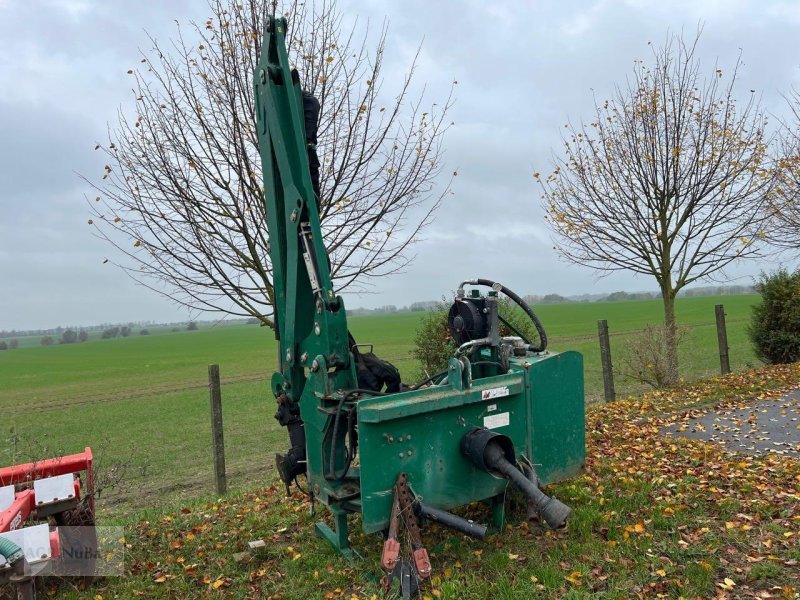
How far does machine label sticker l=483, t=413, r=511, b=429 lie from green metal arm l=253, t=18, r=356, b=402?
0.99 m

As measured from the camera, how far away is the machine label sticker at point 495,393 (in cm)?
412

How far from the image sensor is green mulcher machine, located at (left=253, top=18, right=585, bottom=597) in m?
3.75

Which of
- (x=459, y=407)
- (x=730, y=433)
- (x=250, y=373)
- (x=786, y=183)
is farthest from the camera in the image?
(x=250, y=373)

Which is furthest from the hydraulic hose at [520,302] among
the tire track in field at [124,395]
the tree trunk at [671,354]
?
the tire track in field at [124,395]

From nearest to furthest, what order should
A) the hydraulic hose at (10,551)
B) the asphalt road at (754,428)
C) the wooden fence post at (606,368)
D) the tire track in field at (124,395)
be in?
1. the hydraulic hose at (10,551)
2. the asphalt road at (754,428)
3. the wooden fence post at (606,368)
4. the tire track in field at (124,395)

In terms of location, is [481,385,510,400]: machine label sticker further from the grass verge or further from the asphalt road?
the asphalt road

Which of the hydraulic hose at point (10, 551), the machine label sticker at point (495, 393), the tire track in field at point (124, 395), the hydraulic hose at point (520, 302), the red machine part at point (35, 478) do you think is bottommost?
the tire track in field at point (124, 395)

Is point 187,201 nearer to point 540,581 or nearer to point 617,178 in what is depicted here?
point 540,581

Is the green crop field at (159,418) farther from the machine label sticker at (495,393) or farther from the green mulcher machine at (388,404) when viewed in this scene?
the machine label sticker at (495,393)

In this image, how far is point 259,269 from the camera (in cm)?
667

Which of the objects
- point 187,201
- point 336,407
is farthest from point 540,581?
point 187,201

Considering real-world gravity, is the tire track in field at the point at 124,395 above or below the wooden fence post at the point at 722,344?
below

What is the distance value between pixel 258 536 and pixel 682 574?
3287 millimetres

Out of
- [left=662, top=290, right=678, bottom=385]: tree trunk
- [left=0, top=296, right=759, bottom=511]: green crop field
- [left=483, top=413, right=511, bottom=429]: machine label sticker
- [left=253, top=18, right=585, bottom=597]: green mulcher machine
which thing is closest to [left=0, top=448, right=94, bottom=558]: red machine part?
[left=0, top=296, right=759, bottom=511]: green crop field
